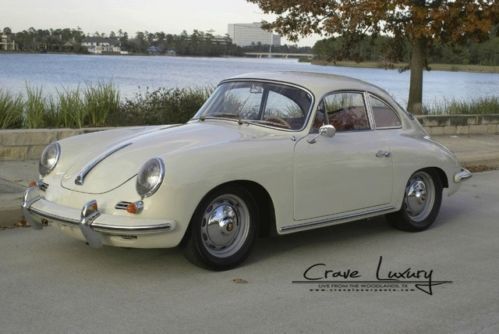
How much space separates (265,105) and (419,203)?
196 cm

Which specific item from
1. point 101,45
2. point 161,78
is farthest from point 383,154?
point 101,45

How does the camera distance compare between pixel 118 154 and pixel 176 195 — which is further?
pixel 118 154

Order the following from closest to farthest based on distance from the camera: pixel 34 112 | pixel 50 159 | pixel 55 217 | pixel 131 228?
pixel 131 228, pixel 55 217, pixel 50 159, pixel 34 112

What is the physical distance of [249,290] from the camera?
496cm

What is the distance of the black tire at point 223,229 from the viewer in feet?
16.9

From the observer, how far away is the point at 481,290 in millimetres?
5113

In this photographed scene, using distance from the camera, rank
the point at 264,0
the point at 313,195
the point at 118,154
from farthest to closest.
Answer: the point at 264,0
the point at 313,195
the point at 118,154

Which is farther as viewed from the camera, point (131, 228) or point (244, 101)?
point (244, 101)

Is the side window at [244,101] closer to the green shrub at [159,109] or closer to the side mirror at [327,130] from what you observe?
the side mirror at [327,130]

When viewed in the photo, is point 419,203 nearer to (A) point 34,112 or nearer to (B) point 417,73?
(A) point 34,112

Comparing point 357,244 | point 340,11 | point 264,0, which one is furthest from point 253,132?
point 264,0

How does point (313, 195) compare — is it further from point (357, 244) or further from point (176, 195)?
point (176, 195)

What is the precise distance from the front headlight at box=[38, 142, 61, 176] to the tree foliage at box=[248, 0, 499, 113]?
9.10 meters

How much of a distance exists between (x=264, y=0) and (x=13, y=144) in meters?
8.09
